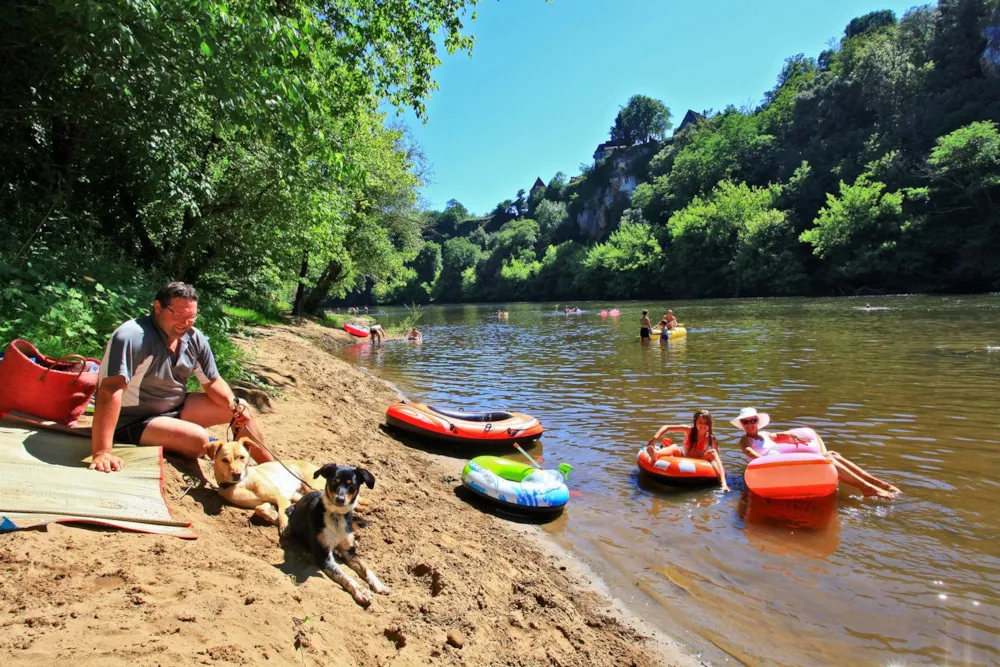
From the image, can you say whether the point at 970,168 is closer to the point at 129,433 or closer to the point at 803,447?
the point at 803,447

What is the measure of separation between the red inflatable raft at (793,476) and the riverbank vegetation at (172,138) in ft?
22.0

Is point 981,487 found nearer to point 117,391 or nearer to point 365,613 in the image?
point 365,613

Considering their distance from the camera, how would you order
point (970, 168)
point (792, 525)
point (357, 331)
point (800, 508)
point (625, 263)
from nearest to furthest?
point (792, 525) < point (800, 508) < point (357, 331) < point (970, 168) < point (625, 263)

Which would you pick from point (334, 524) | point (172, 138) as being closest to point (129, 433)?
point (334, 524)

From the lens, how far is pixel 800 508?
18.8 feet

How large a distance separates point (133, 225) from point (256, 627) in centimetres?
1091

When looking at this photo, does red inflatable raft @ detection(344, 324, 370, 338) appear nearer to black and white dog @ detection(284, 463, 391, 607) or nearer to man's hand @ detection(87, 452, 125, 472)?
black and white dog @ detection(284, 463, 391, 607)

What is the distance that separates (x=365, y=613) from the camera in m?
3.09

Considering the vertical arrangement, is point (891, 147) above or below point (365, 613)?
above

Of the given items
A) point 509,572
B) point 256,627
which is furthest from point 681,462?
point 256,627

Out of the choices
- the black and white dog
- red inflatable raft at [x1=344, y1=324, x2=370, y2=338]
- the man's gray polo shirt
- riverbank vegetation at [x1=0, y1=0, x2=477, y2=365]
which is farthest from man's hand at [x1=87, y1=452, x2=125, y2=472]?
red inflatable raft at [x1=344, y1=324, x2=370, y2=338]

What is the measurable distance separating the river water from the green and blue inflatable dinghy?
0.84 feet

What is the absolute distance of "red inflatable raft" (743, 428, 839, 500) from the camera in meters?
5.73

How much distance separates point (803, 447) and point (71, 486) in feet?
22.7
